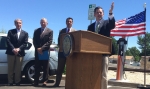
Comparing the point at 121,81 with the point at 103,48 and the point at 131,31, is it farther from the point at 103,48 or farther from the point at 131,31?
the point at 103,48

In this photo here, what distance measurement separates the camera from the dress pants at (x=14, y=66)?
764cm

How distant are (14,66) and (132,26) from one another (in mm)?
4654

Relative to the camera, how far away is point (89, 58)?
12.8 feet

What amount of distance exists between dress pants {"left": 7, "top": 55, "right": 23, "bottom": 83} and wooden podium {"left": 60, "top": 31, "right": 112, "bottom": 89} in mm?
4075

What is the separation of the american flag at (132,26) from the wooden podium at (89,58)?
5.61m

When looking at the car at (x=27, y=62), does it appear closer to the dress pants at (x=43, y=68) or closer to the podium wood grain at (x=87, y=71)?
the dress pants at (x=43, y=68)

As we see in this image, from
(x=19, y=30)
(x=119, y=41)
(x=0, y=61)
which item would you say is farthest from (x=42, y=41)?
(x=119, y=41)

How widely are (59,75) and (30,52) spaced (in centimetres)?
147

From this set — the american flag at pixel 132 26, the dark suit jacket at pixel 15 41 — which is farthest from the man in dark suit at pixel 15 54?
the american flag at pixel 132 26

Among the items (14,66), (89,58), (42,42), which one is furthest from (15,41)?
(89,58)

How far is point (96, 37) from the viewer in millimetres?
3828

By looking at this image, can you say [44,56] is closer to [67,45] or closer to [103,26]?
[103,26]

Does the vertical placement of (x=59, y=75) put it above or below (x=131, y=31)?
below

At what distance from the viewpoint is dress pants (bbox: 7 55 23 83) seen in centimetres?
764
